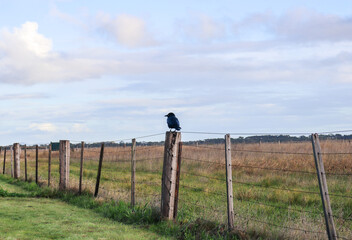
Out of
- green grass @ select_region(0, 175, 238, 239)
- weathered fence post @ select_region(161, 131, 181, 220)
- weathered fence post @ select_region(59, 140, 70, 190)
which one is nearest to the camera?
green grass @ select_region(0, 175, 238, 239)

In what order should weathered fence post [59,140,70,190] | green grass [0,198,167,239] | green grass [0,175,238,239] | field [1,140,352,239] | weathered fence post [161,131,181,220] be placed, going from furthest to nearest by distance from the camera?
weathered fence post [59,140,70,190] < weathered fence post [161,131,181,220] < green grass [0,198,167,239] < green grass [0,175,238,239] < field [1,140,352,239]

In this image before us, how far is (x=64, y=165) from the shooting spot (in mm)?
16031

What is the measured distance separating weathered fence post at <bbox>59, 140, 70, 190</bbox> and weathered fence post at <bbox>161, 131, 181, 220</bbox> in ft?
22.7

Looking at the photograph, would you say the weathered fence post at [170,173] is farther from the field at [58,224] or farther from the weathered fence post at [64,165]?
the weathered fence post at [64,165]

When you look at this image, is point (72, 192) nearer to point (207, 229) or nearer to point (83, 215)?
point (83, 215)

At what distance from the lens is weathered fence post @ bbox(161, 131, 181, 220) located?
9.36m

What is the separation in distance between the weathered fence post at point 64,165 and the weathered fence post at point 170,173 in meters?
6.93

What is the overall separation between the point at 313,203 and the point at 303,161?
8239mm

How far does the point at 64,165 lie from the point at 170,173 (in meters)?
7.75

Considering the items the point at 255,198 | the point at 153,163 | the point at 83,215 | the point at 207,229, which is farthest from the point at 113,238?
the point at 153,163

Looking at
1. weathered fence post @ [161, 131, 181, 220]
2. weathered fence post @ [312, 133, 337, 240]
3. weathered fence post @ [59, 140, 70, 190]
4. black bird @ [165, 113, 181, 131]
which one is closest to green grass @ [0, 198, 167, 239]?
weathered fence post @ [161, 131, 181, 220]

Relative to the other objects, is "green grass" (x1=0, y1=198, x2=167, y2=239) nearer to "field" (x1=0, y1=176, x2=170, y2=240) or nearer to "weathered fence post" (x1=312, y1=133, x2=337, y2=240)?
"field" (x1=0, y1=176, x2=170, y2=240)

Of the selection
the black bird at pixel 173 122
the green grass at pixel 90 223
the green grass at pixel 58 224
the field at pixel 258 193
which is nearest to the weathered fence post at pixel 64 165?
the field at pixel 258 193

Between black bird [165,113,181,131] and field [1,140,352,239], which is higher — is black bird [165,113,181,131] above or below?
above
